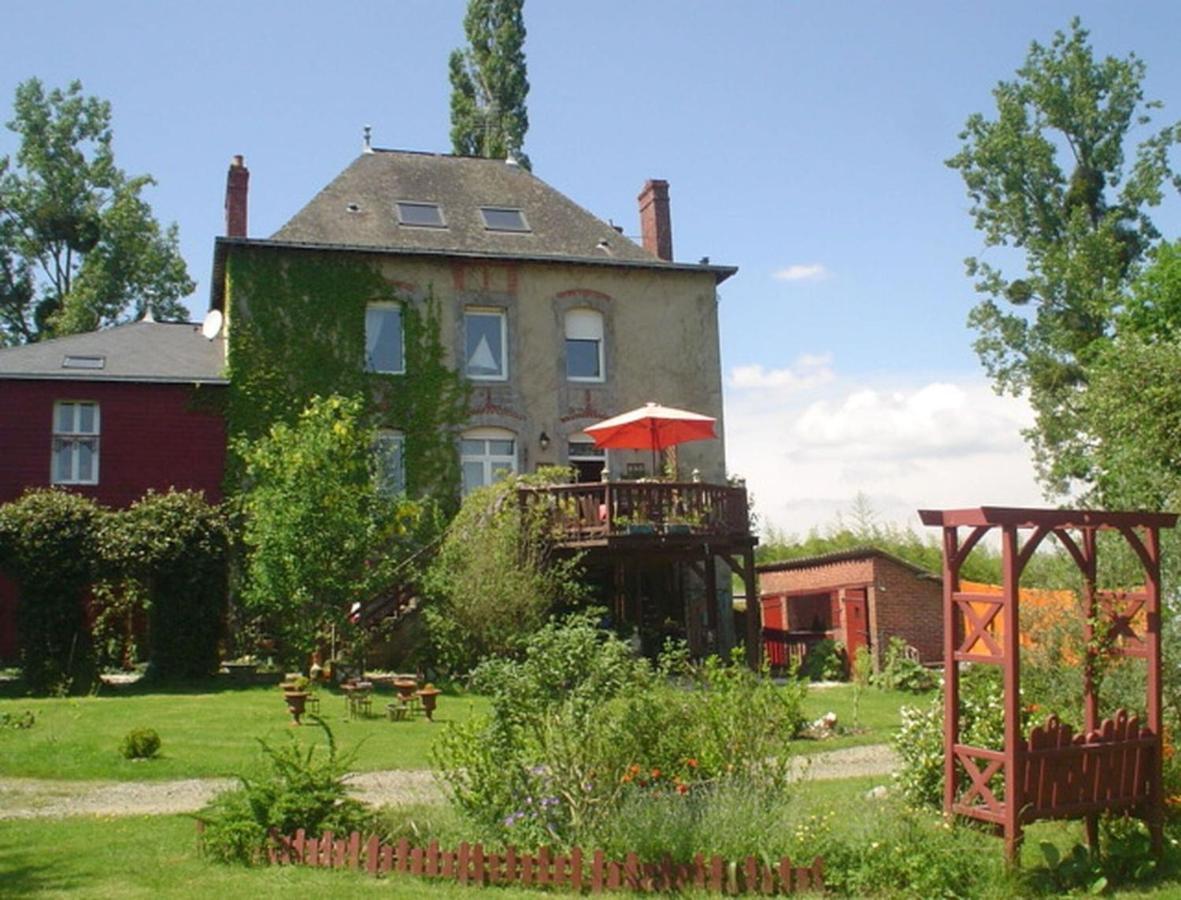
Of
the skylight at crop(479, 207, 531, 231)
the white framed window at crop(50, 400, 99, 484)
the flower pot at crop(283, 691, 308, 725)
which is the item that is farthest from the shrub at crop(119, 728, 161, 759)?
the skylight at crop(479, 207, 531, 231)

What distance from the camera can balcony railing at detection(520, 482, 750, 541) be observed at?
2094cm

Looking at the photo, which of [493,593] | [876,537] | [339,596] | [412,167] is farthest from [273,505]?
[876,537]

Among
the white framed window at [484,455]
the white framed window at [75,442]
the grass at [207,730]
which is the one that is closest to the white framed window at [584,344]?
the white framed window at [484,455]

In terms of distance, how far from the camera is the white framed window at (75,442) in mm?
23906

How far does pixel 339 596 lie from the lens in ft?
65.0

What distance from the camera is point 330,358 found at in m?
25.0

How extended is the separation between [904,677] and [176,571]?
12.1 meters

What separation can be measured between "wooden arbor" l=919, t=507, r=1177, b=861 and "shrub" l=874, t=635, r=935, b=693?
1128cm

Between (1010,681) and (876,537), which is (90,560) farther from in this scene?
(876,537)

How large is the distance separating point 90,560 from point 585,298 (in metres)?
11.6

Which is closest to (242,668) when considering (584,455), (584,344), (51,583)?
(51,583)

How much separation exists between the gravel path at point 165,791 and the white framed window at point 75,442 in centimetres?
1301

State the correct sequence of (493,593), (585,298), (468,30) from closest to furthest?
1. (493,593)
2. (585,298)
3. (468,30)

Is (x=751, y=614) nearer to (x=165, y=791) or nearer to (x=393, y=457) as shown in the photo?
(x=393, y=457)
